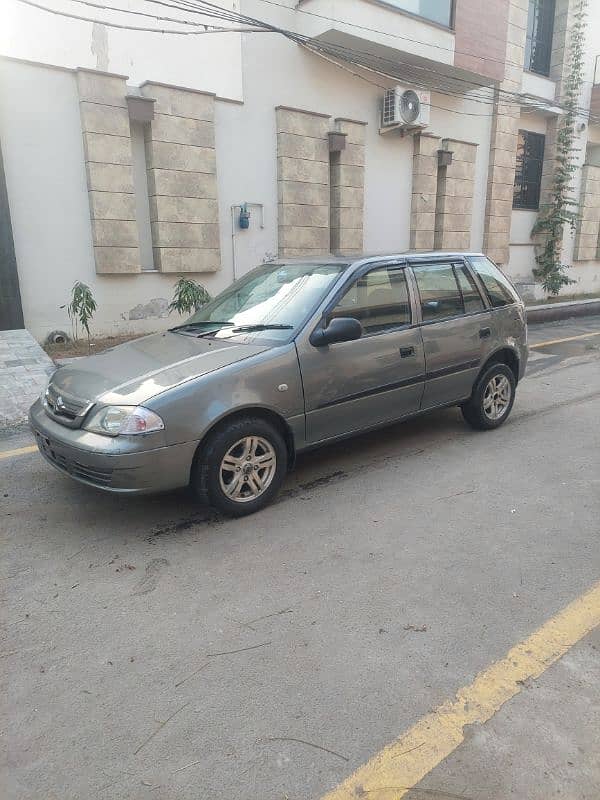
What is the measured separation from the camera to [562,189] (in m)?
17.3

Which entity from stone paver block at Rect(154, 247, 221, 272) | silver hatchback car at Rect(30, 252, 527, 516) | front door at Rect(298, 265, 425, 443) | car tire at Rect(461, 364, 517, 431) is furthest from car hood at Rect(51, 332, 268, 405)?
stone paver block at Rect(154, 247, 221, 272)

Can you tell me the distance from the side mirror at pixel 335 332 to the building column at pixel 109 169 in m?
6.69

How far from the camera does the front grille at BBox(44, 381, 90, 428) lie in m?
3.69

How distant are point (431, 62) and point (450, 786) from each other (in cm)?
1392

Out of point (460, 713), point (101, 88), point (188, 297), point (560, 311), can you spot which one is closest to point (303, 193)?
point (188, 297)

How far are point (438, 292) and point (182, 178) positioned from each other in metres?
6.78

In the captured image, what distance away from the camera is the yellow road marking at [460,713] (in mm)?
1997

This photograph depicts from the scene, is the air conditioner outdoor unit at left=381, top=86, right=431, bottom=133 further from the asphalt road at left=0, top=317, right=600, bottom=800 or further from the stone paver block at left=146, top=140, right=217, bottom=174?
the asphalt road at left=0, top=317, right=600, bottom=800

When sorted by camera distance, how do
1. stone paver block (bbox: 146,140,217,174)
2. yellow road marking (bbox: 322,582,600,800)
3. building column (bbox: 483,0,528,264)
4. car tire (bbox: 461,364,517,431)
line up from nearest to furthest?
yellow road marking (bbox: 322,582,600,800) < car tire (bbox: 461,364,517,431) < stone paver block (bbox: 146,140,217,174) < building column (bbox: 483,0,528,264)

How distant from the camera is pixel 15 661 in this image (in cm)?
258

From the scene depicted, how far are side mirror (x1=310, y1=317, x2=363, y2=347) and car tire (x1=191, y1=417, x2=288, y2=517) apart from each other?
0.70 metres

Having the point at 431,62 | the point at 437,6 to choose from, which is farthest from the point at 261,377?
the point at 437,6

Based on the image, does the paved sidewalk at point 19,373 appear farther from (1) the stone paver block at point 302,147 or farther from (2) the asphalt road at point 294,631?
(1) the stone paver block at point 302,147

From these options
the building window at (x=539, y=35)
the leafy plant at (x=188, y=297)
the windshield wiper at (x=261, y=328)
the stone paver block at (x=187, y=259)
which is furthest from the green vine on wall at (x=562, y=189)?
the windshield wiper at (x=261, y=328)
